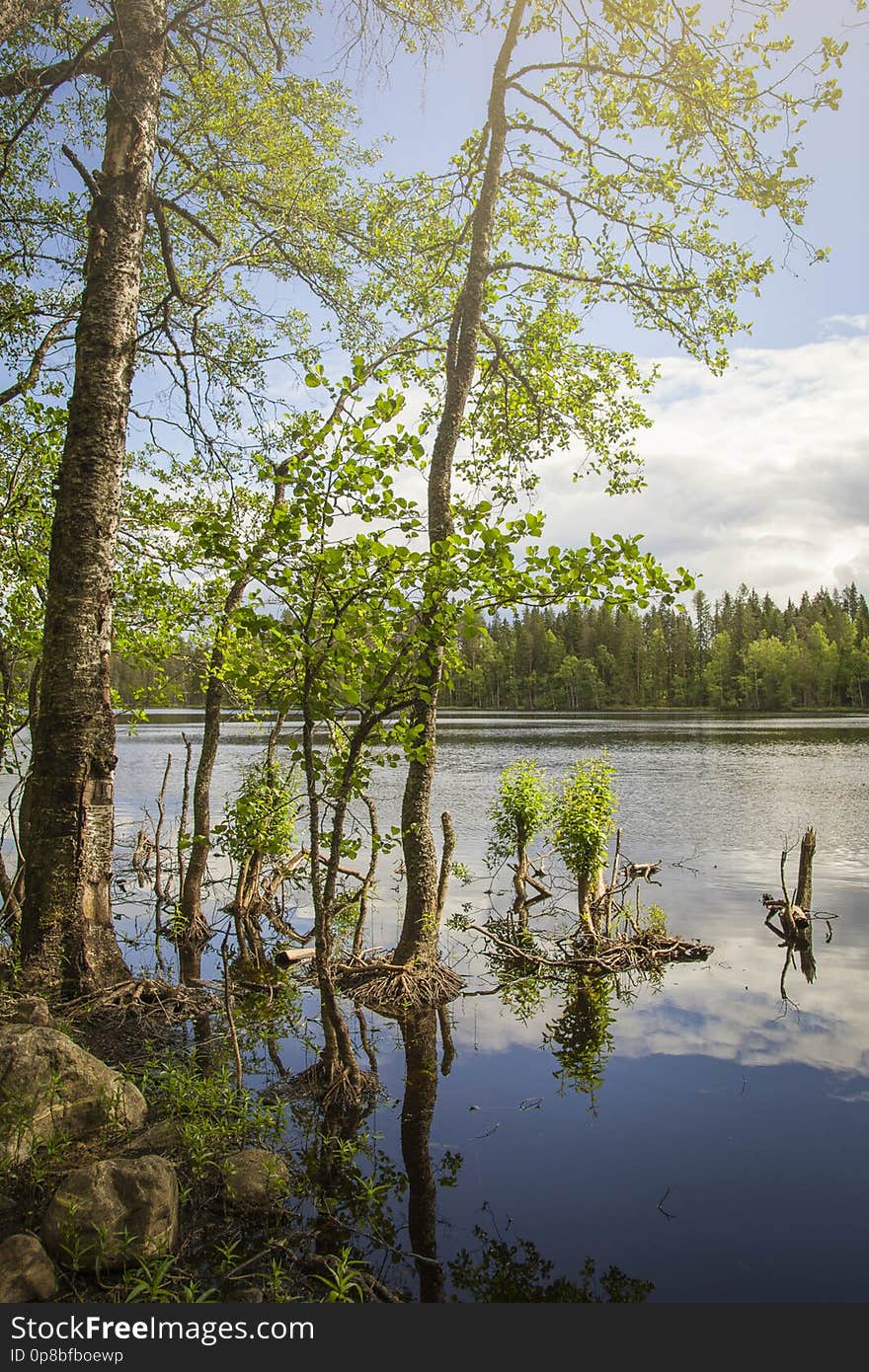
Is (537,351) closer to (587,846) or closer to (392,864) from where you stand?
(587,846)

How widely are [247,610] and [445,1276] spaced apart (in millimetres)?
5029

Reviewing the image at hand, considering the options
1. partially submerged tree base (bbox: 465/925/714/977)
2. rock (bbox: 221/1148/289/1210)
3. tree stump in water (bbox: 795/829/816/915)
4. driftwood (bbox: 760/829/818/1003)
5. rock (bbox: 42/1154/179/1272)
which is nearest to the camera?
rock (bbox: 42/1154/179/1272)

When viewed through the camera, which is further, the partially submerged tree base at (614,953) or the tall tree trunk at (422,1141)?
the partially submerged tree base at (614,953)

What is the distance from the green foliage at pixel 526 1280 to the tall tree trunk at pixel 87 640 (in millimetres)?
4886

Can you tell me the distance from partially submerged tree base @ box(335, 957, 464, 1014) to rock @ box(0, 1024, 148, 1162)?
198 inches

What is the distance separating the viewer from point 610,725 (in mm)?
92188

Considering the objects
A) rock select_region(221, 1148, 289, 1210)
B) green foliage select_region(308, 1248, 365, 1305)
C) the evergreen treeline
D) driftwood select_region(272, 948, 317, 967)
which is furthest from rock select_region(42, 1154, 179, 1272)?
the evergreen treeline

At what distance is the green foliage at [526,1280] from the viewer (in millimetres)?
5727

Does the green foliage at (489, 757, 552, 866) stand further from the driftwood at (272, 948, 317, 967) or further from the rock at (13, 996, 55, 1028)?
the rock at (13, 996, 55, 1028)

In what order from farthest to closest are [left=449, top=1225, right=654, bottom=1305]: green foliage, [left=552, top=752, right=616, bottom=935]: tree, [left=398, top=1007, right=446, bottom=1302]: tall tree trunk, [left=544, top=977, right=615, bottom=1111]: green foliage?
1. [left=552, top=752, right=616, bottom=935]: tree
2. [left=544, top=977, right=615, bottom=1111]: green foliage
3. [left=398, top=1007, right=446, bottom=1302]: tall tree trunk
4. [left=449, top=1225, right=654, bottom=1305]: green foliage

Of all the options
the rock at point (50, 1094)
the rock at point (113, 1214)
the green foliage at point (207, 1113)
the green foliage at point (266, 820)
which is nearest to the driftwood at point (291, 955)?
the green foliage at point (266, 820)


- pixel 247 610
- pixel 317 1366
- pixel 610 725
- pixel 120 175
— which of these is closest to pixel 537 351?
pixel 120 175

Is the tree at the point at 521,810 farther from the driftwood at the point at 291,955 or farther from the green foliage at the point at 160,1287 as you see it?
the green foliage at the point at 160,1287

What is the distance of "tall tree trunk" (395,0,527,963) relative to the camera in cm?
1170
